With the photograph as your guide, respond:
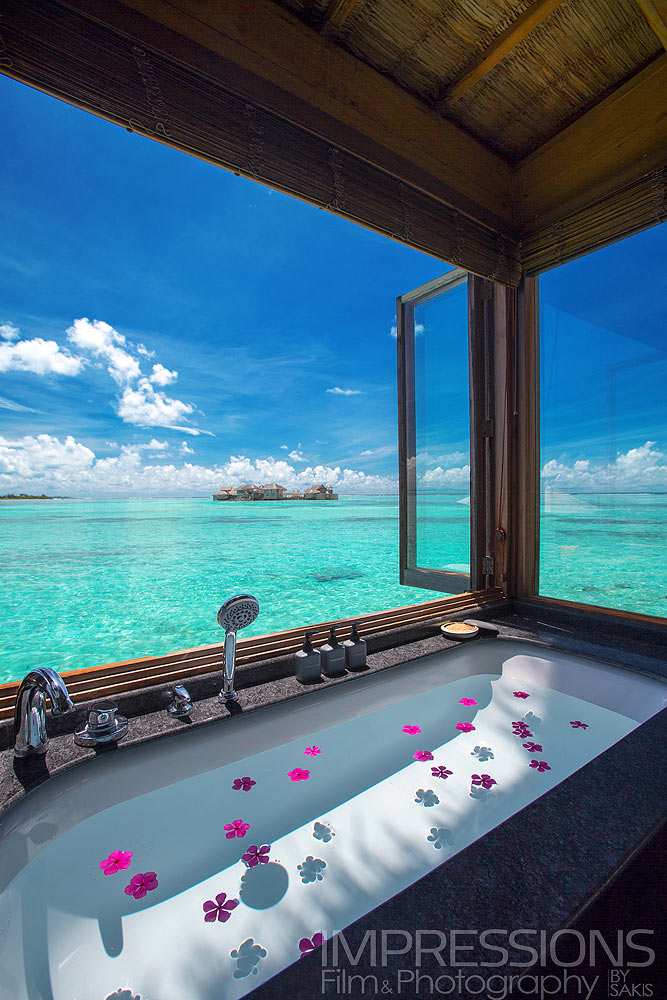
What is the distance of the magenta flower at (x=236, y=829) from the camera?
104cm

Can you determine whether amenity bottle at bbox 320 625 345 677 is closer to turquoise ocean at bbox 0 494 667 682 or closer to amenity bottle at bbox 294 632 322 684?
amenity bottle at bbox 294 632 322 684

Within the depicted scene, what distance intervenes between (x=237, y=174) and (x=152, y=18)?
0.40 m

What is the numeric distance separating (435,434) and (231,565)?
620 centimetres

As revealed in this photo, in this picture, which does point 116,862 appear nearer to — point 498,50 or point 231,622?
point 231,622

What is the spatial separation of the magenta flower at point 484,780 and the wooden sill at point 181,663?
0.56 metres

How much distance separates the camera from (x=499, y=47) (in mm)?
1392

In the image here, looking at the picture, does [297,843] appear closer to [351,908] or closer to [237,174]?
[351,908]

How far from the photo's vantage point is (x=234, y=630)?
3.93ft

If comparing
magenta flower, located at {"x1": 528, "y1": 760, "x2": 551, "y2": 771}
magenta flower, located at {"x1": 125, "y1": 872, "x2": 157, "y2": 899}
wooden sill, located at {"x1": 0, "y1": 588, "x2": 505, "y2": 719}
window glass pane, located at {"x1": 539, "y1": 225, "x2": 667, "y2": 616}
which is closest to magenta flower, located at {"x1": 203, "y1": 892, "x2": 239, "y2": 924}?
magenta flower, located at {"x1": 125, "y1": 872, "x2": 157, "y2": 899}

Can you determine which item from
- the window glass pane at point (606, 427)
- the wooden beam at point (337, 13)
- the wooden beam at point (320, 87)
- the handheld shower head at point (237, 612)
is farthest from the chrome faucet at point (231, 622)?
the wooden beam at point (337, 13)

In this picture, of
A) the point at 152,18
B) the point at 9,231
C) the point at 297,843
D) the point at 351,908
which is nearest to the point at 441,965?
the point at 351,908

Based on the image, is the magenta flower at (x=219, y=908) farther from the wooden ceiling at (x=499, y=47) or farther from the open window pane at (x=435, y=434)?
the wooden ceiling at (x=499, y=47)

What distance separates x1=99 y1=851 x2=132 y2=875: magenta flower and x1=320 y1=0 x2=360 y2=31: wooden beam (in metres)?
2.31

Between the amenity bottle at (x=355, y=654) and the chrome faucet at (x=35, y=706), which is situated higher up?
the chrome faucet at (x=35, y=706)
